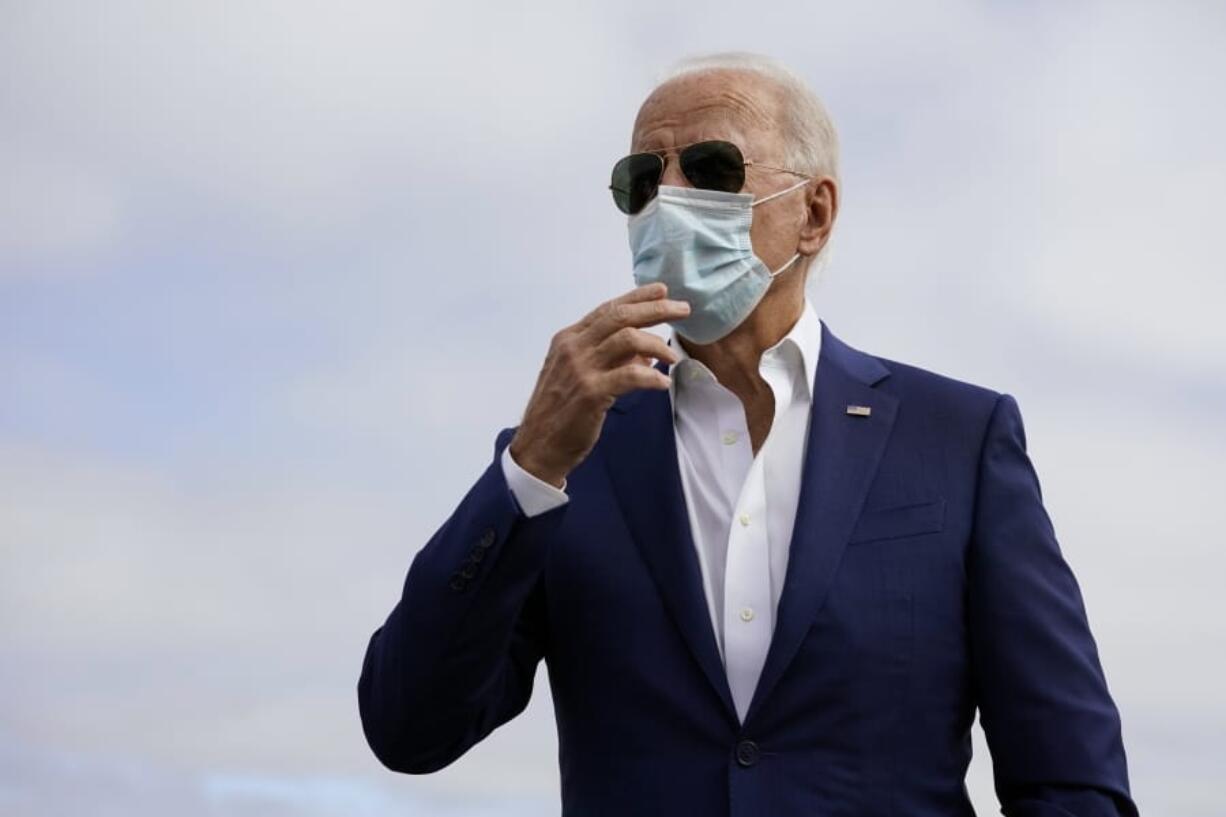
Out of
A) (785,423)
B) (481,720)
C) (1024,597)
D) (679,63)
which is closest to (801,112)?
(679,63)

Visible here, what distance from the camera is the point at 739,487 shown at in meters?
6.48

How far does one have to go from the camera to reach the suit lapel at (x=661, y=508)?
20.0 ft

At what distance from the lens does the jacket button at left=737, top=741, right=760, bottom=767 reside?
235 inches

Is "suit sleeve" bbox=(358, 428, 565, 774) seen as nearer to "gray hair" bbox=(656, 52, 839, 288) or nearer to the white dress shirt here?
the white dress shirt

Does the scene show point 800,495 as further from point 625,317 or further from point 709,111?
point 709,111

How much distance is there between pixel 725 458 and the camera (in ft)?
21.5

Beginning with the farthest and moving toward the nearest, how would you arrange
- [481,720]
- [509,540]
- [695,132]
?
[695,132] < [481,720] < [509,540]

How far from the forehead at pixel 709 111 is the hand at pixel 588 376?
1138 mm

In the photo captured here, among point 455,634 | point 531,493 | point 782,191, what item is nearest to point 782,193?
point 782,191

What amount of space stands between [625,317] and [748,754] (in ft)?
5.09

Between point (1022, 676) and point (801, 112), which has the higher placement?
point (801, 112)

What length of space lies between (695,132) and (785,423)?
3.84 feet

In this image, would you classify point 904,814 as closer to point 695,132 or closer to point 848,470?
point 848,470

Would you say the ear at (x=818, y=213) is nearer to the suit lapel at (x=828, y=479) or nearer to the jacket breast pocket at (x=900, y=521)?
the suit lapel at (x=828, y=479)
